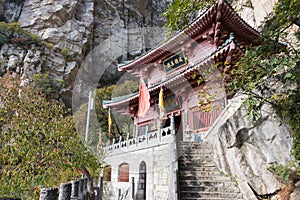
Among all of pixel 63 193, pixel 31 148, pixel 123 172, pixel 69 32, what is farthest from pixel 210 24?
pixel 69 32

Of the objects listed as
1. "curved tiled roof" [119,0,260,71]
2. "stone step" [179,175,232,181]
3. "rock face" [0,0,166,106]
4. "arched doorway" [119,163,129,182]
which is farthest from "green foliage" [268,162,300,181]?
"rock face" [0,0,166,106]

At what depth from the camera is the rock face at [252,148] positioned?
501cm

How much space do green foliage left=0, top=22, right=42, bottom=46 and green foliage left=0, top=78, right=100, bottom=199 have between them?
23586 mm

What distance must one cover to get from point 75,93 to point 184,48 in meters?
18.8

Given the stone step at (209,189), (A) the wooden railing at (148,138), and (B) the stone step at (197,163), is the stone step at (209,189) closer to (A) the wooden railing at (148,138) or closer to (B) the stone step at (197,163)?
(B) the stone step at (197,163)

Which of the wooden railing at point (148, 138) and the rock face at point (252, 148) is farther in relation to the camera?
the wooden railing at point (148, 138)

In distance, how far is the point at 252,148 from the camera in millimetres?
5586

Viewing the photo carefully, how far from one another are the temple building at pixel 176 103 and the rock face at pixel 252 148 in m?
1.22

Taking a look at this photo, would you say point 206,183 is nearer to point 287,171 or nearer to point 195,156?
point 195,156

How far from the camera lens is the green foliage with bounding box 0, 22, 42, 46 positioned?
82.8 ft

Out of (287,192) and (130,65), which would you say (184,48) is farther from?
(287,192)

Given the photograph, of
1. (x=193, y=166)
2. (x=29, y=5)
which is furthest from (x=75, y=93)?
(x=193, y=166)

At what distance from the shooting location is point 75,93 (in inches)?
1046

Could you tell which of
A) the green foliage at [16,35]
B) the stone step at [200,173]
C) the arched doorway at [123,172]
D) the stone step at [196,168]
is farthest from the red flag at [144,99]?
the green foliage at [16,35]
